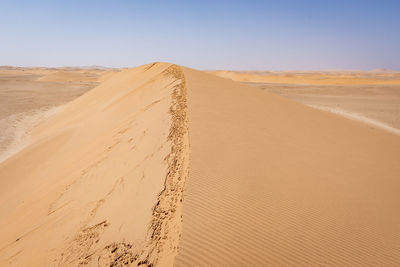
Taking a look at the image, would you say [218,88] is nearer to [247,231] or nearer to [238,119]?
[238,119]

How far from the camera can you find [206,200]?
2.99m

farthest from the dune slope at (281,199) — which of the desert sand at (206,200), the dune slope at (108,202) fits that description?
the dune slope at (108,202)

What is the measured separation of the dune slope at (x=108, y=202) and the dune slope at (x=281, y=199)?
0.87ft

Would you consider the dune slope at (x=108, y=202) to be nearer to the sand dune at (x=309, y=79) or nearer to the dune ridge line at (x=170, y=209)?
the dune ridge line at (x=170, y=209)

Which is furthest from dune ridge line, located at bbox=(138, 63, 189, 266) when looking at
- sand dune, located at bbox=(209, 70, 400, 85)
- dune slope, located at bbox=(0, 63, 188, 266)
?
sand dune, located at bbox=(209, 70, 400, 85)

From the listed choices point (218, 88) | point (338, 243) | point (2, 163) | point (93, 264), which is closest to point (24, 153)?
point (2, 163)

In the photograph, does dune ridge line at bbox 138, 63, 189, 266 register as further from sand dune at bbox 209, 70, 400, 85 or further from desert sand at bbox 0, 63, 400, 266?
sand dune at bbox 209, 70, 400, 85

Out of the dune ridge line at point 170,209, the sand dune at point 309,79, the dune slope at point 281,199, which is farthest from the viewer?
the sand dune at point 309,79

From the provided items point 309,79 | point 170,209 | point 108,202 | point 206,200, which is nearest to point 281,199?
point 206,200

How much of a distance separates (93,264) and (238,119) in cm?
444

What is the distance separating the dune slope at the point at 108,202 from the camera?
258 centimetres

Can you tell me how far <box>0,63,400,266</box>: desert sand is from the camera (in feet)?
8.32

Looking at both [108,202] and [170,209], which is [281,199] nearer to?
[170,209]

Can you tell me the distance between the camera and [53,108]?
18047mm
